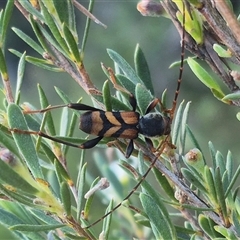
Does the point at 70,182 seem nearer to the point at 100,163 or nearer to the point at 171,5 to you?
the point at 171,5

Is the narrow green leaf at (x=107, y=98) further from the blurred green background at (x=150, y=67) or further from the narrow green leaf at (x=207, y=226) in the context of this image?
the blurred green background at (x=150, y=67)

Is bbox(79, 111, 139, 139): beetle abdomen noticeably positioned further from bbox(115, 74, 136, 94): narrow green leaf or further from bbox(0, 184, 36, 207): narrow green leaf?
bbox(0, 184, 36, 207): narrow green leaf

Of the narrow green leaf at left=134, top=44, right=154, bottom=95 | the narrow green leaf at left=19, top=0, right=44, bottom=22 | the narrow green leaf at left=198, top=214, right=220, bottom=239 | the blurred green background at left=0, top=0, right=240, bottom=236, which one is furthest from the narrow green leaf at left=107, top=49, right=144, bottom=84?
the blurred green background at left=0, top=0, right=240, bottom=236

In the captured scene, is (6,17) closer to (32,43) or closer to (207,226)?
(32,43)

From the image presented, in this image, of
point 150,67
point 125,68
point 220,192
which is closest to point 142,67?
point 125,68

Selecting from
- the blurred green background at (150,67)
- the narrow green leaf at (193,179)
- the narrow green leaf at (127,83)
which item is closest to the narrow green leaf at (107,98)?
the narrow green leaf at (127,83)

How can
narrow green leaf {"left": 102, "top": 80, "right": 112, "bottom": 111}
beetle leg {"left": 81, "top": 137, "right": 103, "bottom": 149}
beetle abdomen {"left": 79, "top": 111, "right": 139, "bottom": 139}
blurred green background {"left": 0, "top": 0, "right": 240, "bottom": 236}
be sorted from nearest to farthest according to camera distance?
narrow green leaf {"left": 102, "top": 80, "right": 112, "bottom": 111} < beetle leg {"left": 81, "top": 137, "right": 103, "bottom": 149} < beetle abdomen {"left": 79, "top": 111, "right": 139, "bottom": 139} < blurred green background {"left": 0, "top": 0, "right": 240, "bottom": 236}
